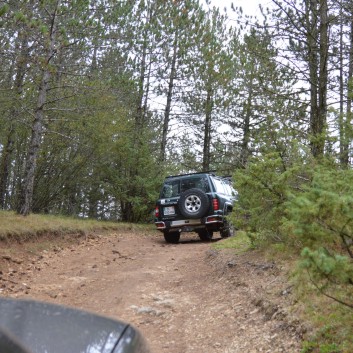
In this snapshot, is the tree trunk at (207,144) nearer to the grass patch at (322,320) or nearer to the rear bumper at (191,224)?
the rear bumper at (191,224)

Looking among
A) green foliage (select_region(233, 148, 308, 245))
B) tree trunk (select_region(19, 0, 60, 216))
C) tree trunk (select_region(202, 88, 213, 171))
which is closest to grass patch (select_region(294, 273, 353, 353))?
green foliage (select_region(233, 148, 308, 245))

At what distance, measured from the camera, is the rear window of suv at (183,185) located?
11734mm

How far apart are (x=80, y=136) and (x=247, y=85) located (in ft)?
25.9

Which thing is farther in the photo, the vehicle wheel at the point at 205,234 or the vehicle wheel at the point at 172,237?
the vehicle wheel at the point at 172,237

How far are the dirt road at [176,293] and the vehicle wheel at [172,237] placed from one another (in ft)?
8.00

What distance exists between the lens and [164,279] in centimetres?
684

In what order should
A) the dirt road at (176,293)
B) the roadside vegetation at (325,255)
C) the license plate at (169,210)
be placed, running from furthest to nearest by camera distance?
1. the license plate at (169,210)
2. the dirt road at (176,293)
3. the roadside vegetation at (325,255)

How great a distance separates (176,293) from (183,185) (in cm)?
617

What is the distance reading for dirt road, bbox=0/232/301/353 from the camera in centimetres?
409

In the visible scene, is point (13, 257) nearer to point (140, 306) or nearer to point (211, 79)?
point (140, 306)

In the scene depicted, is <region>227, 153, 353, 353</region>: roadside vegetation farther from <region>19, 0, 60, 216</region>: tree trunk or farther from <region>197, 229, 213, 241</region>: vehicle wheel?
<region>19, 0, 60, 216</region>: tree trunk

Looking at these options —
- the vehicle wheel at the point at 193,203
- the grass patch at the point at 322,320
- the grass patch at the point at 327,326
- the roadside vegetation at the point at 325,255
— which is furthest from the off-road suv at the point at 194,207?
the grass patch at the point at 327,326

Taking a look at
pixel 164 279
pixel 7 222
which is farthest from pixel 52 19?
pixel 164 279

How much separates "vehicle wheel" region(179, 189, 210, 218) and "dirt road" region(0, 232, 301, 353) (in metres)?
1.72
